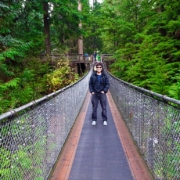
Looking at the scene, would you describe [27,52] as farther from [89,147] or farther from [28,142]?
[28,142]

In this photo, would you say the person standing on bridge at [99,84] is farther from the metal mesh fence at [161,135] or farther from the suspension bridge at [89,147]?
the metal mesh fence at [161,135]

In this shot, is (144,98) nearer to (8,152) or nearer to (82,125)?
(8,152)

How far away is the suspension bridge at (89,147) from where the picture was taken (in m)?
1.86

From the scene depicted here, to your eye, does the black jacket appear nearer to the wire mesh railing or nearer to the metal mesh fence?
the metal mesh fence

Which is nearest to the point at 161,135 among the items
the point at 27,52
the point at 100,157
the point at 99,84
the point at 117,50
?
the point at 100,157

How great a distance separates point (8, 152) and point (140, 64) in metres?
6.71

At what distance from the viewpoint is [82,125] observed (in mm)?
5727

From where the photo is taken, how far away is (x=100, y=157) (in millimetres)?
3576

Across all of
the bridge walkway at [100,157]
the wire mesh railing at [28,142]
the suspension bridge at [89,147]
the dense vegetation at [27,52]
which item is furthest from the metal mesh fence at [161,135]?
the dense vegetation at [27,52]

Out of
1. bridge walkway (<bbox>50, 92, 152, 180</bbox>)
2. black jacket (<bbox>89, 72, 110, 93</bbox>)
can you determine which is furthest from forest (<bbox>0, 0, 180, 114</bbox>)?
bridge walkway (<bbox>50, 92, 152, 180</bbox>)

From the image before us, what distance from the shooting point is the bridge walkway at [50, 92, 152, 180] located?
3.01 meters

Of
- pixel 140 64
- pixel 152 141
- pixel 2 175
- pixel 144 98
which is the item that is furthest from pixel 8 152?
pixel 140 64

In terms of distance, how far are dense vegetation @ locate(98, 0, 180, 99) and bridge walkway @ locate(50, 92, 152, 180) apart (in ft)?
5.06

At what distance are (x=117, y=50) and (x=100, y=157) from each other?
359 inches
